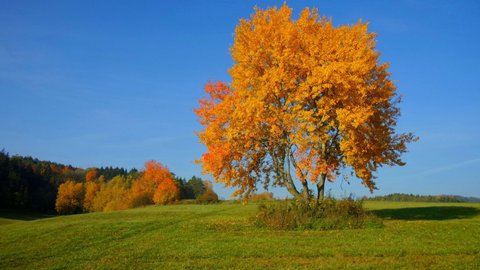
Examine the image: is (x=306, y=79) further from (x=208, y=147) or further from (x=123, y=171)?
(x=123, y=171)

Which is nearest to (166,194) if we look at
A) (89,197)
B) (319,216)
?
(89,197)

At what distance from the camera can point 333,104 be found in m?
22.0

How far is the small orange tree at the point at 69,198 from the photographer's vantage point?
104 metres

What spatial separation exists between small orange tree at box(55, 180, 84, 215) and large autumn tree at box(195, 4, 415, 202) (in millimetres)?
93628

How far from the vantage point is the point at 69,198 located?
106688mm

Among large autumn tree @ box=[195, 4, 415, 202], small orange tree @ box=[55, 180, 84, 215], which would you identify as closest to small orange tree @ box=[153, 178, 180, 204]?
small orange tree @ box=[55, 180, 84, 215]

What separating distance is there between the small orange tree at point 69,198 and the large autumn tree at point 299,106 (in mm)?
93628

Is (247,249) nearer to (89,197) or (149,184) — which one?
(149,184)

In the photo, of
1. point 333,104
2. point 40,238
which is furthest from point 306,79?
point 40,238

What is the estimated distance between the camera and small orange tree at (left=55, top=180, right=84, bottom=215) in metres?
104

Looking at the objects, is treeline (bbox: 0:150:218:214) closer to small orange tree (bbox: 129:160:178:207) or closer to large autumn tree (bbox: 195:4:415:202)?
small orange tree (bbox: 129:160:178:207)

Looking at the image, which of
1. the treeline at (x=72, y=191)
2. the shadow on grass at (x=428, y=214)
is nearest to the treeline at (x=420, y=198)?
the shadow on grass at (x=428, y=214)

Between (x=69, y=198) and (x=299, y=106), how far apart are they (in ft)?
332

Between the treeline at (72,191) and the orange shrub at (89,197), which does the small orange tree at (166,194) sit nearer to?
the treeline at (72,191)
